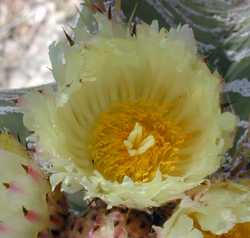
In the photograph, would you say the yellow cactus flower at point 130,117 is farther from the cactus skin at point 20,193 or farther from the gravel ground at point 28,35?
the gravel ground at point 28,35

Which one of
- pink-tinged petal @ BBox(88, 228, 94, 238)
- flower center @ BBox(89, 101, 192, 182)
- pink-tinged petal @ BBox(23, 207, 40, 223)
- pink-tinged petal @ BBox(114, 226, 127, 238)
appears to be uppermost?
flower center @ BBox(89, 101, 192, 182)

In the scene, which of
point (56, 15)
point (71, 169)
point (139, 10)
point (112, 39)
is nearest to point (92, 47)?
point (112, 39)

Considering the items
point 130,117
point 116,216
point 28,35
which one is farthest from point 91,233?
point 28,35

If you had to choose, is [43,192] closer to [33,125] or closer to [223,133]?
[33,125]

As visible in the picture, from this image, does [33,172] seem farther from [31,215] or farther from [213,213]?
[213,213]

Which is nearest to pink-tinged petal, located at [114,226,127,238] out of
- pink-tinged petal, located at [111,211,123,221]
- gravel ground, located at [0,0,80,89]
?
pink-tinged petal, located at [111,211,123,221]

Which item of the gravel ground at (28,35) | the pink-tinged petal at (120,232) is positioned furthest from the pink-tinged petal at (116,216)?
the gravel ground at (28,35)

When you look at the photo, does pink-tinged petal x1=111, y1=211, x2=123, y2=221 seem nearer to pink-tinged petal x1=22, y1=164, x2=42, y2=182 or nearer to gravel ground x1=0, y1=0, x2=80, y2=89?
pink-tinged petal x1=22, y1=164, x2=42, y2=182
